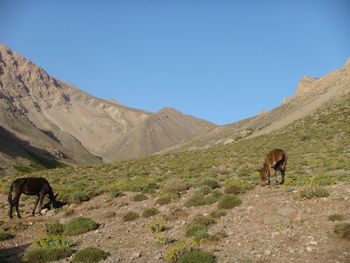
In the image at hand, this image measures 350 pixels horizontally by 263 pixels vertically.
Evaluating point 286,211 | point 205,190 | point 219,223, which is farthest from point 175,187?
point 286,211

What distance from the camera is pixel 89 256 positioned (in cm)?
896

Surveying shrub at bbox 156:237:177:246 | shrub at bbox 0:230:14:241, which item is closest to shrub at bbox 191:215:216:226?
shrub at bbox 156:237:177:246

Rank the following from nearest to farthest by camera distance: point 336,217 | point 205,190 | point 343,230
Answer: point 343,230 < point 336,217 < point 205,190

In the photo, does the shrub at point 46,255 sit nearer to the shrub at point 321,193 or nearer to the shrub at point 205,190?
the shrub at point 205,190

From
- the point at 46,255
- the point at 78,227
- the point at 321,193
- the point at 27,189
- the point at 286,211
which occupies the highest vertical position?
the point at 27,189

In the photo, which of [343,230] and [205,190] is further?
[205,190]

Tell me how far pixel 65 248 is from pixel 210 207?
6258 millimetres

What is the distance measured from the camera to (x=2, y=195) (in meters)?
23.4

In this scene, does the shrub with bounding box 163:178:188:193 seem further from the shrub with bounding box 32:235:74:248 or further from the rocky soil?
the shrub with bounding box 32:235:74:248

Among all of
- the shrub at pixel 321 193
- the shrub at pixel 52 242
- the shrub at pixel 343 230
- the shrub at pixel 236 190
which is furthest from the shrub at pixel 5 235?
the shrub at pixel 321 193

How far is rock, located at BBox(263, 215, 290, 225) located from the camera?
993cm

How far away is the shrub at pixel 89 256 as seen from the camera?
888cm

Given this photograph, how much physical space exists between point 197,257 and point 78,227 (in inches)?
254

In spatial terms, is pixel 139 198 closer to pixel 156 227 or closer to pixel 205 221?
pixel 156 227
